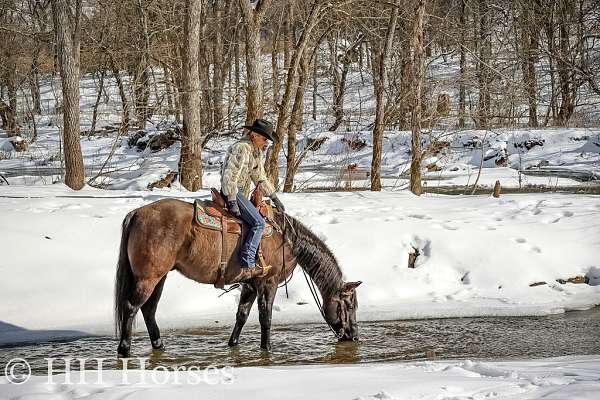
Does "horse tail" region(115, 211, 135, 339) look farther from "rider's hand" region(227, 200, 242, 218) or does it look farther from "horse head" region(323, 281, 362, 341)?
"horse head" region(323, 281, 362, 341)

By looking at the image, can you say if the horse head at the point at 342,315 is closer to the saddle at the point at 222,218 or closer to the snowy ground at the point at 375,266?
the saddle at the point at 222,218

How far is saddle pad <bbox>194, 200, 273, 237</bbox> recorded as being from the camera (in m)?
7.76

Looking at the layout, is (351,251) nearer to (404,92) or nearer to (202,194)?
(202,194)

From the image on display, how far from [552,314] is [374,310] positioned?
2.43 metres

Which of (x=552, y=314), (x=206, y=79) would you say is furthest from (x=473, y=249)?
(x=206, y=79)

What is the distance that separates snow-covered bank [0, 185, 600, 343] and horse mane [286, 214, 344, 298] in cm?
134

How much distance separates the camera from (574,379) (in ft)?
16.3

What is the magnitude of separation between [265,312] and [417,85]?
962 centimetres

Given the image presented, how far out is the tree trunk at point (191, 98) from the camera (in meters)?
14.9

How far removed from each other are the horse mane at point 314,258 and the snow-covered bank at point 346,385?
8.87 feet

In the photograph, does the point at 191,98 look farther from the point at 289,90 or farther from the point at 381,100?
the point at 381,100

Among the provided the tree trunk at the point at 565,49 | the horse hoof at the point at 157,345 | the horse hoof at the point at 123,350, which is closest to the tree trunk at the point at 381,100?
the horse hoof at the point at 157,345

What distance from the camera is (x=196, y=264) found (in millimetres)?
7887

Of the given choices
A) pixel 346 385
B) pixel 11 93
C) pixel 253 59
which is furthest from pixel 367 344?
pixel 11 93
